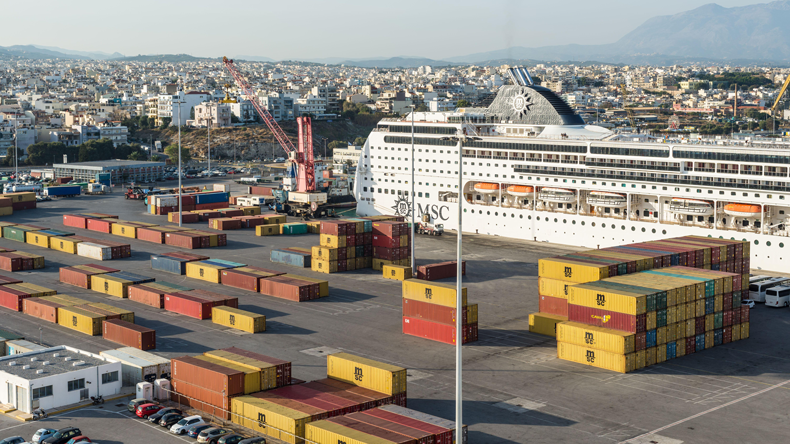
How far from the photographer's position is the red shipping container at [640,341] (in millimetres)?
38156

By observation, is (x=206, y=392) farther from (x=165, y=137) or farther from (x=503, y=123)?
(x=165, y=137)

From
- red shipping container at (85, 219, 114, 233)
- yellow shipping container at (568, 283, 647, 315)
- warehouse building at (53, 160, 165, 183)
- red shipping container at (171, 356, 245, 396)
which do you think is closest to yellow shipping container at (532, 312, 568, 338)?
yellow shipping container at (568, 283, 647, 315)

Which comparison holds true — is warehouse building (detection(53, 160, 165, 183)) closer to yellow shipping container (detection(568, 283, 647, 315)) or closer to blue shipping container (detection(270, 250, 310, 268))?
blue shipping container (detection(270, 250, 310, 268))

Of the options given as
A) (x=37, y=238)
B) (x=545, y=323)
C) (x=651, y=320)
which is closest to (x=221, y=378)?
(x=545, y=323)

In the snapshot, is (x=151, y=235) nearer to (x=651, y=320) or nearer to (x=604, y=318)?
(x=604, y=318)

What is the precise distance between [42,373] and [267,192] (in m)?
78.7

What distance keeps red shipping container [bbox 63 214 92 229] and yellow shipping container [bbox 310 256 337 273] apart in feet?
112

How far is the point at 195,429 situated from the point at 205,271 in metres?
30.6

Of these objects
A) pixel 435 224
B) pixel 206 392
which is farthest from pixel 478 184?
pixel 206 392

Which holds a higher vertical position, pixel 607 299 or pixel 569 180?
pixel 569 180

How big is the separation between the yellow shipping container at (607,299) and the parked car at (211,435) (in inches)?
721

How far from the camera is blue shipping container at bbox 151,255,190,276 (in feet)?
203

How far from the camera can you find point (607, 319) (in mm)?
38781

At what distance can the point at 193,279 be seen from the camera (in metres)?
60.6
